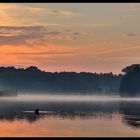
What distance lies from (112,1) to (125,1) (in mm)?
285

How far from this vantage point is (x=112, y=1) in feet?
26.6

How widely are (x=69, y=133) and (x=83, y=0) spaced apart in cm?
3324

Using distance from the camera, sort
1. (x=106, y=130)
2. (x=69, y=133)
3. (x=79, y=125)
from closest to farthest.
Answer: (x=69, y=133)
(x=106, y=130)
(x=79, y=125)

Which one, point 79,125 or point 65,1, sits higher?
point 65,1

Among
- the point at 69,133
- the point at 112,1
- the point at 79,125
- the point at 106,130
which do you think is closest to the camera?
the point at 112,1

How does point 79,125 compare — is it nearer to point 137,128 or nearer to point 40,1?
point 137,128

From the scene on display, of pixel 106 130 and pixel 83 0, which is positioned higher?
pixel 83 0

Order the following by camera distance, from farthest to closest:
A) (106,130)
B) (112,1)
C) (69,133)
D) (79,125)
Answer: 1. (79,125)
2. (106,130)
3. (69,133)
4. (112,1)

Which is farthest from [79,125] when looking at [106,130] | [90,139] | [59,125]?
[90,139]

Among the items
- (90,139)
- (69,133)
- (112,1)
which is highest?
(112,1)

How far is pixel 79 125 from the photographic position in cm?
4909

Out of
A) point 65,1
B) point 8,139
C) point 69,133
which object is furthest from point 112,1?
point 69,133

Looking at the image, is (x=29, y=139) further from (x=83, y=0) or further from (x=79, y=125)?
(x=79, y=125)

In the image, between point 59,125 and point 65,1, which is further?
point 59,125
